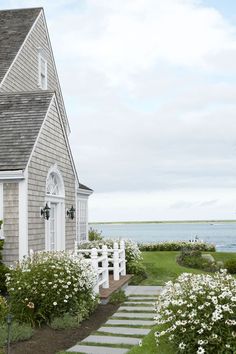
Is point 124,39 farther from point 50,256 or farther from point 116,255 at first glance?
point 50,256

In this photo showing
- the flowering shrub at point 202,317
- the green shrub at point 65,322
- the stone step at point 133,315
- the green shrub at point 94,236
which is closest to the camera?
the flowering shrub at point 202,317

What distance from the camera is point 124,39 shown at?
17703 millimetres

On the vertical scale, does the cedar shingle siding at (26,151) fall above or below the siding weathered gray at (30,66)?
below

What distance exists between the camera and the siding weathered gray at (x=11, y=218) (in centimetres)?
1395

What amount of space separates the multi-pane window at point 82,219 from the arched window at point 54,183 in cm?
390

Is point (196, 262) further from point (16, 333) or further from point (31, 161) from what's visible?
point (16, 333)

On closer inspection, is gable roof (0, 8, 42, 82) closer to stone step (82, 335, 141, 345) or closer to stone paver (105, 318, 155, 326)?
stone paver (105, 318, 155, 326)

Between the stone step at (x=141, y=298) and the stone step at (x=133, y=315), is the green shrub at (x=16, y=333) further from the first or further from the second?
the stone step at (x=141, y=298)

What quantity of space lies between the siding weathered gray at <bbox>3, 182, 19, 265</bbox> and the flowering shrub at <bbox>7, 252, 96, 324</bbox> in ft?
8.43

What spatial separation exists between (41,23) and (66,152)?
776 centimetres

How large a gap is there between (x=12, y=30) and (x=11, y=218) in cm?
1024

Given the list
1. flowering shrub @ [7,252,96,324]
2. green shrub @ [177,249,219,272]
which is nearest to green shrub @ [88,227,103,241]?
green shrub @ [177,249,219,272]

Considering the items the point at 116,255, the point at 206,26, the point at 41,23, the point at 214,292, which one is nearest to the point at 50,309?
the point at 214,292

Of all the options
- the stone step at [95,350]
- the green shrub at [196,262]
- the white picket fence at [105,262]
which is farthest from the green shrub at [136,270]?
the stone step at [95,350]
